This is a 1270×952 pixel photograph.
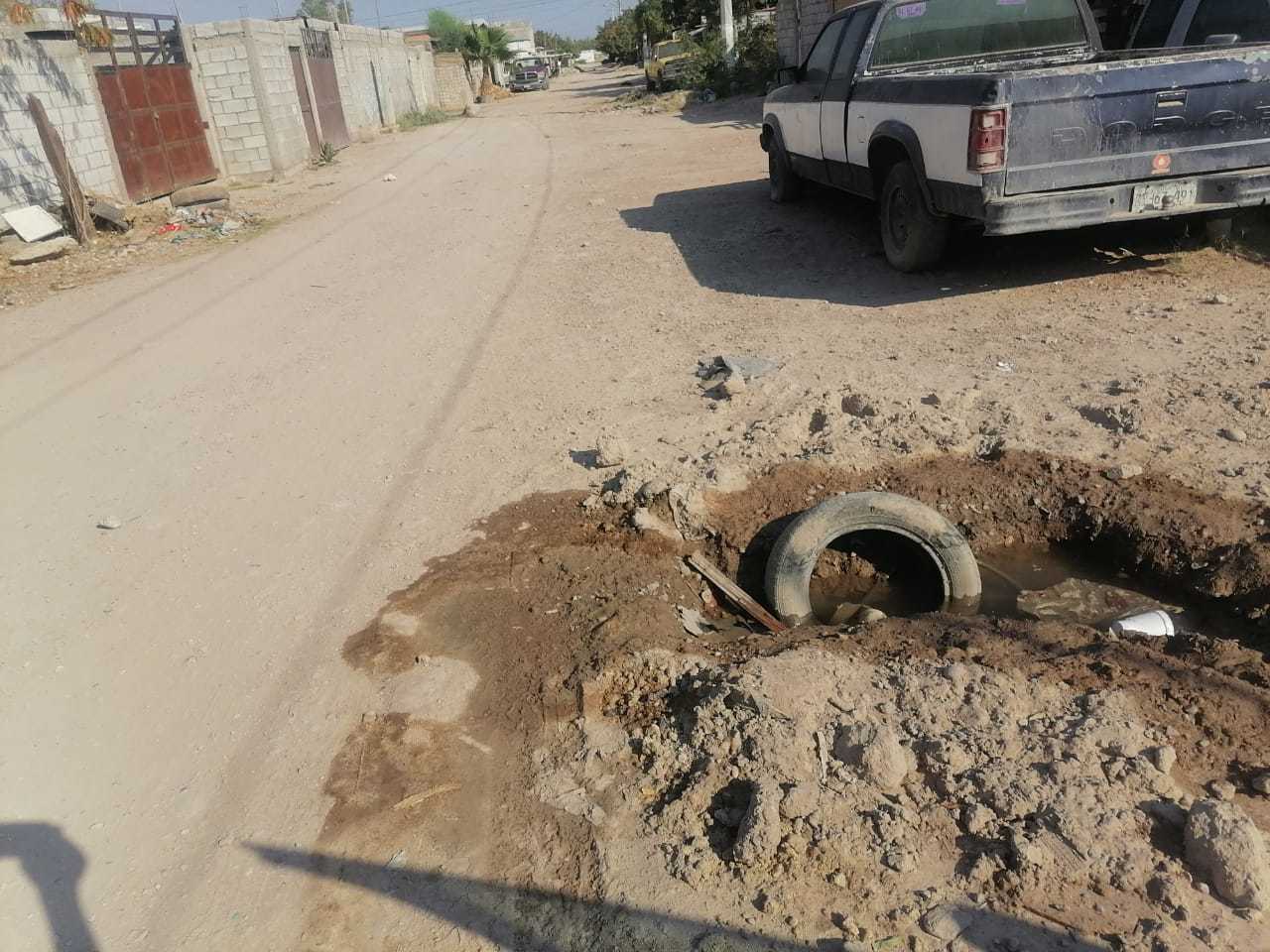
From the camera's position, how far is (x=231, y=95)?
18.1 m

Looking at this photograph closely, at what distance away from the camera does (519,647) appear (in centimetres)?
341

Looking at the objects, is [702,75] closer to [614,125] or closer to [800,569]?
[614,125]

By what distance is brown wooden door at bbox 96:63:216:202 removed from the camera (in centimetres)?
1476

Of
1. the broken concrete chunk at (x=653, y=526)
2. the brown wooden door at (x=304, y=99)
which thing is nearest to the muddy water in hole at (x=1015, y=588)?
the broken concrete chunk at (x=653, y=526)

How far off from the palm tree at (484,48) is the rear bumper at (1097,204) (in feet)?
146

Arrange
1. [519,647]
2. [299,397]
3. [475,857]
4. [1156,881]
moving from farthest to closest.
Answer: [299,397], [519,647], [475,857], [1156,881]

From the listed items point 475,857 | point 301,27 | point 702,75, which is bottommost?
point 475,857

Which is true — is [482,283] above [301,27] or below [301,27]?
below

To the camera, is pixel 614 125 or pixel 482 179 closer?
pixel 482 179

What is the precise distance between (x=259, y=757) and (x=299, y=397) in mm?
3456

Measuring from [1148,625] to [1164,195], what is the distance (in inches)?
142

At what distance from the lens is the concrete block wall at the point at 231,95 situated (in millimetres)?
18016

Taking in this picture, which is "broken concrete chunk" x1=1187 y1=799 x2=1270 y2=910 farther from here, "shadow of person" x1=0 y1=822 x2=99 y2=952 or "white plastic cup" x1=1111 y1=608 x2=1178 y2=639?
"shadow of person" x1=0 y1=822 x2=99 y2=952

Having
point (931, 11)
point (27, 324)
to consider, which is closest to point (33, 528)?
point (27, 324)
